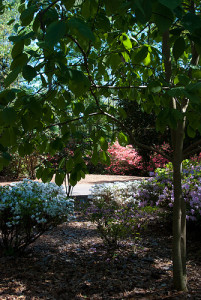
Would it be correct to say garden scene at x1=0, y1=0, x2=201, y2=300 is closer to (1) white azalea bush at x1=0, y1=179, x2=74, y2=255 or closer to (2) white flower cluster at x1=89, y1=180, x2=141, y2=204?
(1) white azalea bush at x1=0, y1=179, x2=74, y2=255

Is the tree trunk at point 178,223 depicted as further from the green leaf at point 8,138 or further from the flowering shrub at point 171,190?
the green leaf at point 8,138

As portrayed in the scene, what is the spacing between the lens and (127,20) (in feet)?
7.79

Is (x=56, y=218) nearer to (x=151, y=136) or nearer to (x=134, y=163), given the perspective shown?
(x=151, y=136)

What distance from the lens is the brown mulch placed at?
8.90ft

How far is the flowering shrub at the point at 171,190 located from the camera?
13.6 feet

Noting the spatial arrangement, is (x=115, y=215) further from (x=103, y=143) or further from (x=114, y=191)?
(x=114, y=191)

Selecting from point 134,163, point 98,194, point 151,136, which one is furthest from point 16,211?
point 134,163

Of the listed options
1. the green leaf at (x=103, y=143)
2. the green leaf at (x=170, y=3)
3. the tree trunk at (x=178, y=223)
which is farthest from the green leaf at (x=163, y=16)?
the tree trunk at (x=178, y=223)

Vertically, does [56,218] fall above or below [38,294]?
above

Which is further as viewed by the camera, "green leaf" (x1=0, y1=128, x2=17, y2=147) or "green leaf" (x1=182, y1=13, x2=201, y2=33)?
"green leaf" (x1=0, y1=128, x2=17, y2=147)

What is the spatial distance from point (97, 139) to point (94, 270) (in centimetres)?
174

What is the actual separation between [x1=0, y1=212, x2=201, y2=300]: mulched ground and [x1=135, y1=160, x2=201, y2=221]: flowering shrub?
54 cm

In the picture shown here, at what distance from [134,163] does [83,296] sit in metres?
13.2

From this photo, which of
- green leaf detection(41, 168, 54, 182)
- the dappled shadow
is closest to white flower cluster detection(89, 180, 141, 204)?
the dappled shadow
